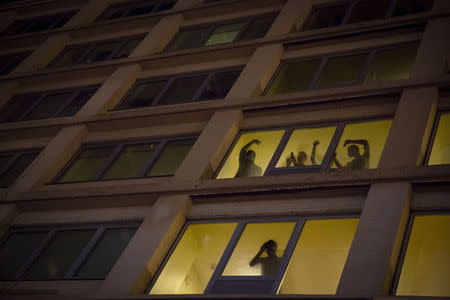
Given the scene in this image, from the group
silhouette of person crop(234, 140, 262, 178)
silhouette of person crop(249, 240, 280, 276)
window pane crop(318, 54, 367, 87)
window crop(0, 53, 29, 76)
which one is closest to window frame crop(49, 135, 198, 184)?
silhouette of person crop(234, 140, 262, 178)

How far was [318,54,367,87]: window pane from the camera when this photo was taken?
43.0ft

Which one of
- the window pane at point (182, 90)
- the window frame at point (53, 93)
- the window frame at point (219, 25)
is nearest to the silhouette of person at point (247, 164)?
the window pane at point (182, 90)

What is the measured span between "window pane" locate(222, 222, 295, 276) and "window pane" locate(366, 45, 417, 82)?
5.22 meters

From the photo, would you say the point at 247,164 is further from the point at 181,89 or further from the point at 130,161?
the point at 181,89

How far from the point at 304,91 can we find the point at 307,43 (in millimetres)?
2745

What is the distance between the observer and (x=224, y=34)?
1775 cm

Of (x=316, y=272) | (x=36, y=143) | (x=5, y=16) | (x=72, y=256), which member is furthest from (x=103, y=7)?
(x=316, y=272)

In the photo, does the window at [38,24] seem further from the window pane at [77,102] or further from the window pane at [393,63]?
the window pane at [393,63]

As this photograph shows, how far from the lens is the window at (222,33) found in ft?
56.3

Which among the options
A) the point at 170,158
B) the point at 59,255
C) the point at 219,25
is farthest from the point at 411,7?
the point at 59,255

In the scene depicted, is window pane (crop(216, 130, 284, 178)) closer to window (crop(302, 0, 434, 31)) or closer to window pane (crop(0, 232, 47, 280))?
window pane (crop(0, 232, 47, 280))

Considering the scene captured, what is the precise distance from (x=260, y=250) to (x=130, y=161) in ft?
18.2

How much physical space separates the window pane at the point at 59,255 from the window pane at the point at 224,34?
859 centimetres

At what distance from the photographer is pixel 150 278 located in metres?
9.51
